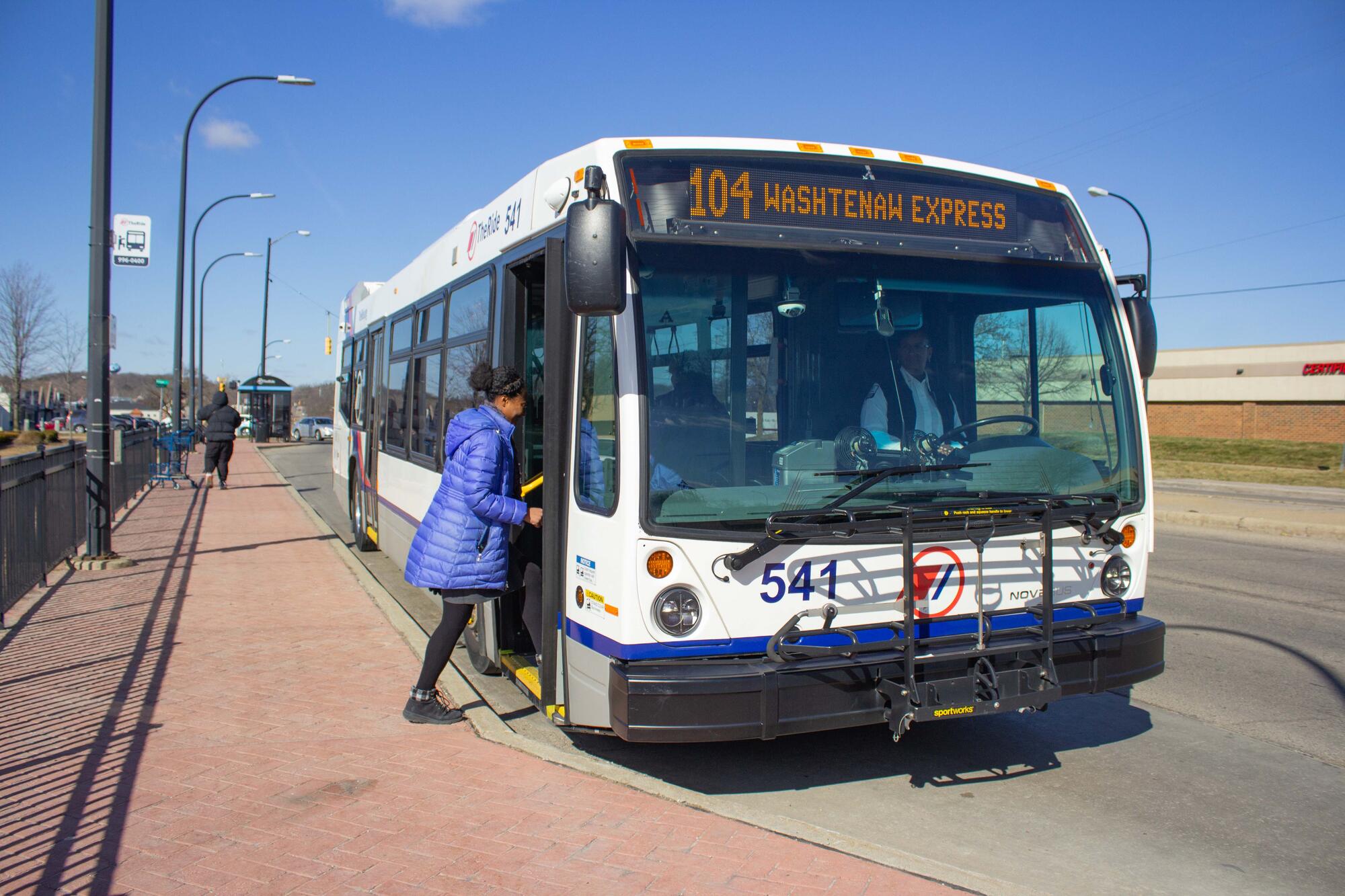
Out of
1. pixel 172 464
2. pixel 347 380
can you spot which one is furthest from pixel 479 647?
pixel 172 464

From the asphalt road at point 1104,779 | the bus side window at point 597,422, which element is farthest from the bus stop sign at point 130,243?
the bus side window at point 597,422

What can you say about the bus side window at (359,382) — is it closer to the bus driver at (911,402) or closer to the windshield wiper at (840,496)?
the bus driver at (911,402)

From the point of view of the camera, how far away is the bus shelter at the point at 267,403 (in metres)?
46.0

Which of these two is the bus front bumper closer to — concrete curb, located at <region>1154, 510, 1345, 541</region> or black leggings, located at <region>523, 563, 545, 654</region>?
black leggings, located at <region>523, 563, 545, 654</region>

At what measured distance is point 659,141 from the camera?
461cm

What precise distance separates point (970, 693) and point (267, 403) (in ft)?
158

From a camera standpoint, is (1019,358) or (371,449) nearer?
(1019,358)

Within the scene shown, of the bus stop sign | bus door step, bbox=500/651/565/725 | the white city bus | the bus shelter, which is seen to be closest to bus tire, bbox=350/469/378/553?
the bus stop sign

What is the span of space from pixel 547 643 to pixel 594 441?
1033 mm

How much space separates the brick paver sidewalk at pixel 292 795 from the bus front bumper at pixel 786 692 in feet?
1.48

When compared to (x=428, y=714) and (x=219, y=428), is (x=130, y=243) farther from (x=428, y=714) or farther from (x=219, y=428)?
(x=219, y=428)

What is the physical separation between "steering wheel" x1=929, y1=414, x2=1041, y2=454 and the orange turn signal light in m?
0.64

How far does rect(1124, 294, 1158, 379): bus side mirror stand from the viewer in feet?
17.7

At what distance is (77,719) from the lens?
18.1 feet
